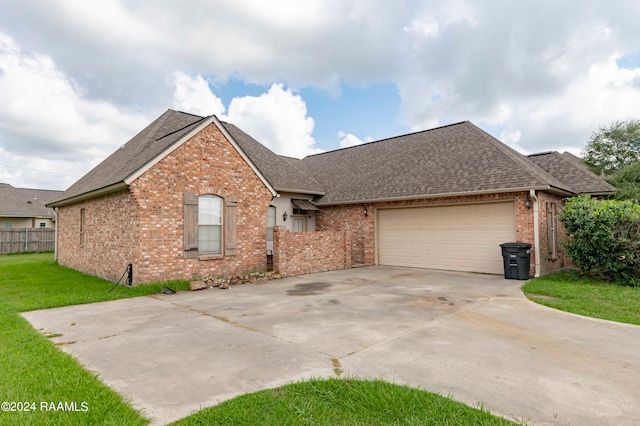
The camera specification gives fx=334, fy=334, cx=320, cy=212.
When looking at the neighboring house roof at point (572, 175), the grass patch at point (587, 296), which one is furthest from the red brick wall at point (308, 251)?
the neighboring house roof at point (572, 175)

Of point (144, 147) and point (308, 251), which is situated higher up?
point (144, 147)

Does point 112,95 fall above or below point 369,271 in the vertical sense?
above

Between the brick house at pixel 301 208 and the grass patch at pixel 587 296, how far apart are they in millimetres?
1384

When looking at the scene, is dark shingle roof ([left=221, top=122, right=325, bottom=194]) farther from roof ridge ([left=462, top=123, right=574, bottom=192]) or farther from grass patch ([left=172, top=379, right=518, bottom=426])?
grass patch ([left=172, top=379, right=518, bottom=426])

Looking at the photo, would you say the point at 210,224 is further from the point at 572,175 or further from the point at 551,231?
Answer: the point at 572,175

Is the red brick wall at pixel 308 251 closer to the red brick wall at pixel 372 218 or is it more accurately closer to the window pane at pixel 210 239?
the red brick wall at pixel 372 218

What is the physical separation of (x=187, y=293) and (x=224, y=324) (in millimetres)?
3718

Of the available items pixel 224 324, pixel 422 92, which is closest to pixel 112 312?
pixel 224 324

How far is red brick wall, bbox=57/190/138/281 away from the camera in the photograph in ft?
31.6

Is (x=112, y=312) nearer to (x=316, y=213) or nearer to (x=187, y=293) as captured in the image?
(x=187, y=293)

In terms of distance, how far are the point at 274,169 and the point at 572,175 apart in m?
12.7

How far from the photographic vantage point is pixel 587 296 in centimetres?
795

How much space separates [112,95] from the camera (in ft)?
57.7

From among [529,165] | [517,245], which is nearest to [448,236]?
[517,245]
